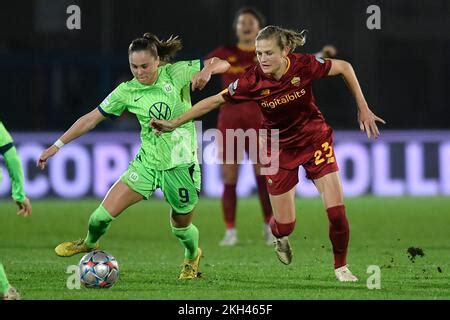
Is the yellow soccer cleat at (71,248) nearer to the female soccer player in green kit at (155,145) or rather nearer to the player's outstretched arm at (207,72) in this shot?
the female soccer player in green kit at (155,145)

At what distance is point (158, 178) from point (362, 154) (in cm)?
968

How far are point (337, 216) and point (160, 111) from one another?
159 cm

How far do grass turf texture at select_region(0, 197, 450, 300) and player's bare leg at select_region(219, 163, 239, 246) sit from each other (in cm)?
17

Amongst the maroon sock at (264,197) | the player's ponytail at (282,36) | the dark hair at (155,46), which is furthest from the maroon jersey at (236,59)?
Answer: the player's ponytail at (282,36)

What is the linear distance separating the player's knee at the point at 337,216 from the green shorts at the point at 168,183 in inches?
42.4

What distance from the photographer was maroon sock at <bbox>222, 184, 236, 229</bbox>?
1307cm

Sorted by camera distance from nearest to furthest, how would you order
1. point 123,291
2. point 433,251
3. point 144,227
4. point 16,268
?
point 123,291
point 16,268
point 433,251
point 144,227

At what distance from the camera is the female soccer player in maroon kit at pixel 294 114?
8930 millimetres

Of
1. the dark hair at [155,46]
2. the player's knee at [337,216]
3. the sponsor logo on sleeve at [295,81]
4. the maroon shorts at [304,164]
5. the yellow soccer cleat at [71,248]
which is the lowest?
the yellow soccer cleat at [71,248]

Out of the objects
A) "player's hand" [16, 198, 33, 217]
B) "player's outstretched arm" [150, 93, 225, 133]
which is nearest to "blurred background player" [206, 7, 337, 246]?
"player's outstretched arm" [150, 93, 225, 133]

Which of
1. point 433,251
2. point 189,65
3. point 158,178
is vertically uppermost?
point 189,65
